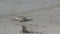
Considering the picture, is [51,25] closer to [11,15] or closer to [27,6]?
[27,6]

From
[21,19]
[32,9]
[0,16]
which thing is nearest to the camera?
[21,19]

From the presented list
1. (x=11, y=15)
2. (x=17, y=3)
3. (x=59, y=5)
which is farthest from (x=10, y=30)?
(x=59, y=5)

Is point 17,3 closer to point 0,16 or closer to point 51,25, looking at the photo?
point 0,16

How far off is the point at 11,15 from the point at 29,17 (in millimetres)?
267

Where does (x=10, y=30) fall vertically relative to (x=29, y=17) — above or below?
below

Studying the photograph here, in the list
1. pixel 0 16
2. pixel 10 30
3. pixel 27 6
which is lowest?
pixel 10 30

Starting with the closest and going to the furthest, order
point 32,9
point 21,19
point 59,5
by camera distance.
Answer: point 21,19 → point 59,5 → point 32,9

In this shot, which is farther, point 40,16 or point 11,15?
point 11,15

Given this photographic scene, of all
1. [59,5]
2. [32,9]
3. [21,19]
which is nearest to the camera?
[21,19]

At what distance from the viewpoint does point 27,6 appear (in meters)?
1.68

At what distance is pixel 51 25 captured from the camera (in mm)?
1510

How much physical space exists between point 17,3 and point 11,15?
0.60 ft

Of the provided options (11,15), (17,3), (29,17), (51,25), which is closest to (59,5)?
(51,25)

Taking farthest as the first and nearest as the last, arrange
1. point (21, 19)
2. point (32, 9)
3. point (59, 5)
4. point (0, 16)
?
point (0, 16), point (32, 9), point (59, 5), point (21, 19)
